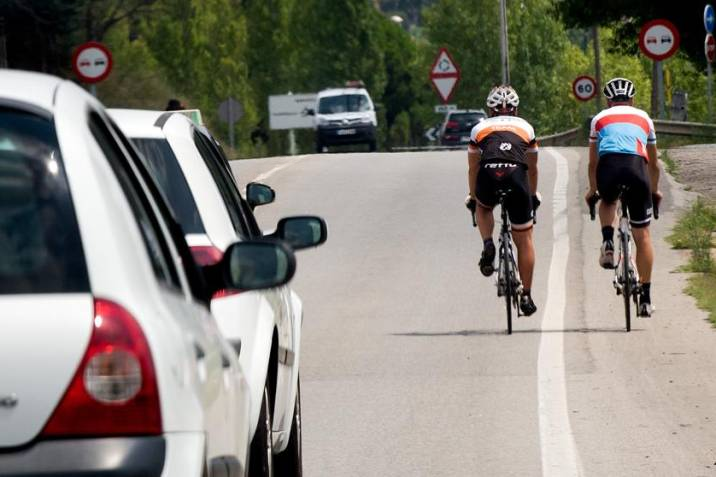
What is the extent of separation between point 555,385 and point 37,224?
7.89 metres

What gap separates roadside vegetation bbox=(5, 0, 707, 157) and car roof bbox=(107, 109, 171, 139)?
134ft

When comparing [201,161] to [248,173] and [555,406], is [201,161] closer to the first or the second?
[555,406]

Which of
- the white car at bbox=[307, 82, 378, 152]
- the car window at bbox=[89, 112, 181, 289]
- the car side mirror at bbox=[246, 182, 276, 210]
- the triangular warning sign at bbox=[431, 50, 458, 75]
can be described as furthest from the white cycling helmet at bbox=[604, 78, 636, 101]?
the white car at bbox=[307, 82, 378, 152]

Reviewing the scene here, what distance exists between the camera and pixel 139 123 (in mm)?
7676

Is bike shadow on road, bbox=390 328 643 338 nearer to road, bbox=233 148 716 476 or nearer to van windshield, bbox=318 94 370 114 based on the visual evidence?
road, bbox=233 148 716 476

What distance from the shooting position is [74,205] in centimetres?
404

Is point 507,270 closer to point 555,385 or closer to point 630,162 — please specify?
point 630,162

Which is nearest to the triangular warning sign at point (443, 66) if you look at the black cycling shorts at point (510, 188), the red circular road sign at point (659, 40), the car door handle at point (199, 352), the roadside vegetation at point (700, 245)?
the red circular road sign at point (659, 40)

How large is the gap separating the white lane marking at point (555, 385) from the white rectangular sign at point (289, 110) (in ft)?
229

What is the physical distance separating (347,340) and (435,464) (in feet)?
17.7

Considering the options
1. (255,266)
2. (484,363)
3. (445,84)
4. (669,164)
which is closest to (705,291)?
(484,363)

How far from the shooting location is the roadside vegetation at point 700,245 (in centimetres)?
1636

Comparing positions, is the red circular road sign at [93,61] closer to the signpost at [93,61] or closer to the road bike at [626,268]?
the signpost at [93,61]

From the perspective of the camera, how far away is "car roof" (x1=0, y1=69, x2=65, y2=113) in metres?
4.25
